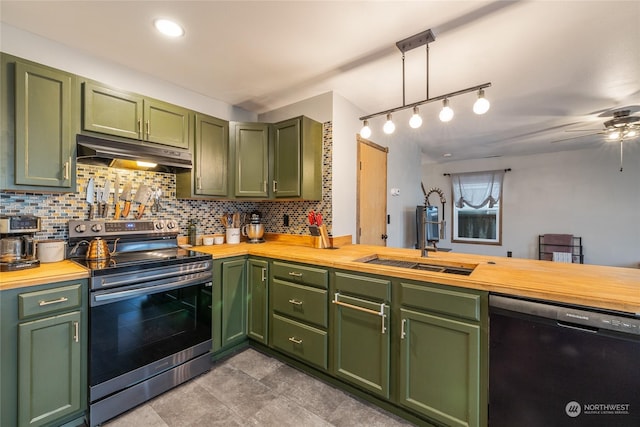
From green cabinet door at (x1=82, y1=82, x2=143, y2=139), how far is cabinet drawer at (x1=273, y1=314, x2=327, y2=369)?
6.13ft

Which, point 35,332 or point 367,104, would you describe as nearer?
point 35,332

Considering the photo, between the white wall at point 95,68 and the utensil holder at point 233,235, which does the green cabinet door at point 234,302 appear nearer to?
the utensil holder at point 233,235

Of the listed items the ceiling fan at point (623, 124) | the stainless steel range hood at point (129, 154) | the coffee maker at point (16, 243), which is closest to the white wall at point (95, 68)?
the stainless steel range hood at point (129, 154)

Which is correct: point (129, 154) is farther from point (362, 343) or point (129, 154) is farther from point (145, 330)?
point (362, 343)

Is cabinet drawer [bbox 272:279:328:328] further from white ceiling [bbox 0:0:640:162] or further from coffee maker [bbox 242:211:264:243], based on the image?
white ceiling [bbox 0:0:640:162]

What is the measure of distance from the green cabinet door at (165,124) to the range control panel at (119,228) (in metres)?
0.70

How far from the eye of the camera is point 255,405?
1744 millimetres

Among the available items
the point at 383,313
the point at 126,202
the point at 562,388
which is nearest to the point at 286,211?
the point at 126,202

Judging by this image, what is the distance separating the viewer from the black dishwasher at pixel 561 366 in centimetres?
110

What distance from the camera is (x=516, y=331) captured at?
1.28 meters

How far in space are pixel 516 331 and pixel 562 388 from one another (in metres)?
0.28

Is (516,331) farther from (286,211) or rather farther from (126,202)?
(126,202)

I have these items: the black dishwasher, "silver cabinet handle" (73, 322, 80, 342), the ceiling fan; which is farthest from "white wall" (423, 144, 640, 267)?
"silver cabinet handle" (73, 322, 80, 342)

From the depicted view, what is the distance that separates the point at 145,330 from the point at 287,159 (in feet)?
5.85
